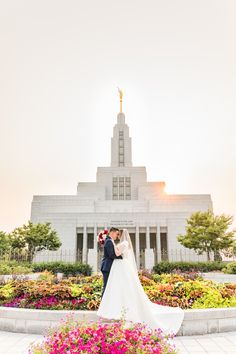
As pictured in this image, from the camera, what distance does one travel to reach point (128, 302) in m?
5.83

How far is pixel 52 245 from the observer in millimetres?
28094

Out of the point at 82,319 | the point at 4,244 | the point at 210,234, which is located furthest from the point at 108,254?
the point at 4,244

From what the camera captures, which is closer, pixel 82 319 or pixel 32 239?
pixel 82 319

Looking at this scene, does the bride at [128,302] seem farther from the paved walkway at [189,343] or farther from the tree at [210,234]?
the tree at [210,234]

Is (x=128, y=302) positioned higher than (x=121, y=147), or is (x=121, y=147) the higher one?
(x=121, y=147)

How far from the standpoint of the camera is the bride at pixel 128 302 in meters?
5.77

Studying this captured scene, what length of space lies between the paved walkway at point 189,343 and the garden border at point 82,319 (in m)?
0.14

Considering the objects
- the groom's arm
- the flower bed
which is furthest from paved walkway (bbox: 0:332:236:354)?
the groom's arm

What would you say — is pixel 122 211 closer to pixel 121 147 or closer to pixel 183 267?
pixel 121 147

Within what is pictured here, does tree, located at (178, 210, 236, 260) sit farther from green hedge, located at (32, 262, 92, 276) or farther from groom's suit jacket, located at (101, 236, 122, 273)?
groom's suit jacket, located at (101, 236, 122, 273)

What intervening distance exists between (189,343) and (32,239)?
23.4 meters

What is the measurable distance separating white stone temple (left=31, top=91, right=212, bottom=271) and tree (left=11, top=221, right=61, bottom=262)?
4.09 meters

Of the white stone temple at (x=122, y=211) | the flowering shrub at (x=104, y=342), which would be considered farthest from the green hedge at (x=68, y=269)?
the flowering shrub at (x=104, y=342)

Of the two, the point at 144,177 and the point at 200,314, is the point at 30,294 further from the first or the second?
the point at 144,177
